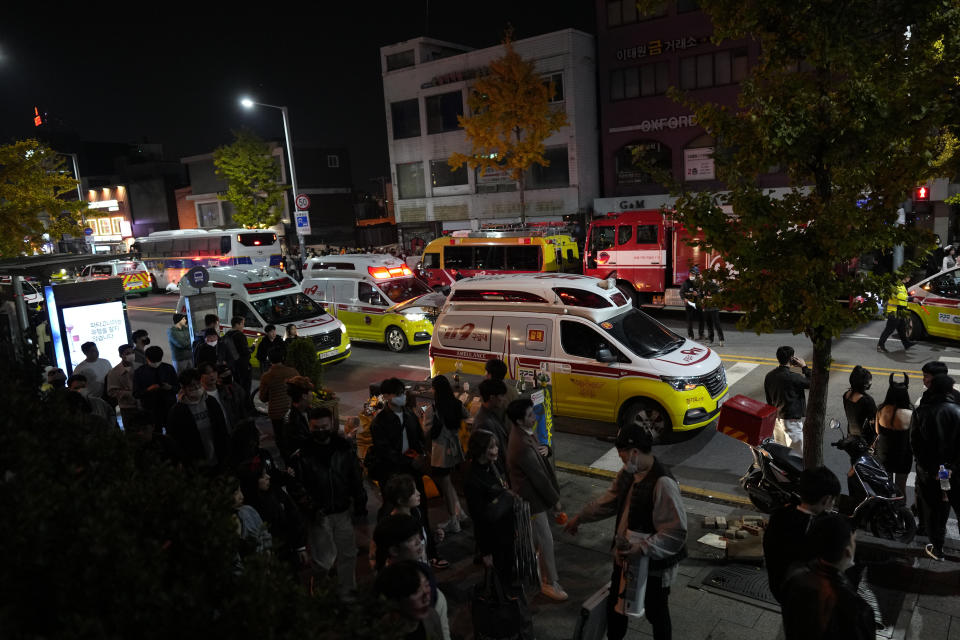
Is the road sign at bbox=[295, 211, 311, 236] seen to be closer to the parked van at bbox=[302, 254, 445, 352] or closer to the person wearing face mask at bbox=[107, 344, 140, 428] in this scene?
the parked van at bbox=[302, 254, 445, 352]

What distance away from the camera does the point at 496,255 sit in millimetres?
21969

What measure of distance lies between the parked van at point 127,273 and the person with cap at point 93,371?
1056 inches

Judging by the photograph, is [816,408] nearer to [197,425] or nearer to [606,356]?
[606,356]

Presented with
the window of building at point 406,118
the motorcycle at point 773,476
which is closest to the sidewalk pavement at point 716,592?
the motorcycle at point 773,476

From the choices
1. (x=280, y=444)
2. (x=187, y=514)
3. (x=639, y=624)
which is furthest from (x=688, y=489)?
(x=187, y=514)

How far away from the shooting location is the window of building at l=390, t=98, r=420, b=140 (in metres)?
41.2

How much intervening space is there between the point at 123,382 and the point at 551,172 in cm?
3003

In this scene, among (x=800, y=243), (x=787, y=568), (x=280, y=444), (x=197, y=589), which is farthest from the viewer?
(x=280, y=444)

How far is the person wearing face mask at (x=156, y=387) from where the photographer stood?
882cm

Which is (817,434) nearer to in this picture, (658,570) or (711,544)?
(711,544)

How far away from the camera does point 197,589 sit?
2.28m

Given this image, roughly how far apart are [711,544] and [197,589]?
223 inches

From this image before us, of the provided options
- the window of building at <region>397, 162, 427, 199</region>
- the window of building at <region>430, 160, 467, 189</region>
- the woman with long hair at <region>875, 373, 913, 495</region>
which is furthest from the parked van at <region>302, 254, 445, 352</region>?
the window of building at <region>397, 162, 427, 199</region>

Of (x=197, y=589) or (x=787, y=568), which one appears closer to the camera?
(x=197, y=589)
